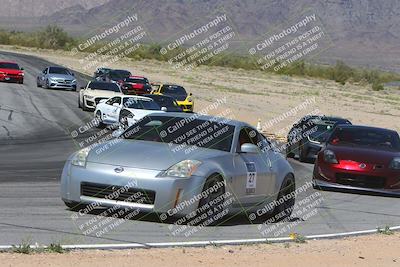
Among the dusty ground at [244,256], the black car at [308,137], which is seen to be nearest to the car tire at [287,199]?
the dusty ground at [244,256]

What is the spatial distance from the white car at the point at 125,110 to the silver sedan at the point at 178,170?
17368 millimetres

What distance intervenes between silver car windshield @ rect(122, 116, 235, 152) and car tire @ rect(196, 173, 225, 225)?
0.68 meters

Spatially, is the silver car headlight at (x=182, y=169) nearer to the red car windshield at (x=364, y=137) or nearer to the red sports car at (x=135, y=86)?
the red car windshield at (x=364, y=137)

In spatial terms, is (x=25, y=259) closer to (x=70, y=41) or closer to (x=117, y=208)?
(x=117, y=208)

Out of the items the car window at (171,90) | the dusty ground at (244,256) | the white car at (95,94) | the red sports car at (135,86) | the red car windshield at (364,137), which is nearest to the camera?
the dusty ground at (244,256)

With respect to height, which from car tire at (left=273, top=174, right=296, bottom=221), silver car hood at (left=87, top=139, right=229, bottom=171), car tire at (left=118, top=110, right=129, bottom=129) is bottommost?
car tire at (left=118, top=110, right=129, bottom=129)

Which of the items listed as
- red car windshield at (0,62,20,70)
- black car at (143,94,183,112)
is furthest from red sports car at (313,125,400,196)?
red car windshield at (0,62,20,70)

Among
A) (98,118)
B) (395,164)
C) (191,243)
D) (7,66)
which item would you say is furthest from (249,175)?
(7,66)

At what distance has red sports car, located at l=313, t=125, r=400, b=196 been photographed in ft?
50.8

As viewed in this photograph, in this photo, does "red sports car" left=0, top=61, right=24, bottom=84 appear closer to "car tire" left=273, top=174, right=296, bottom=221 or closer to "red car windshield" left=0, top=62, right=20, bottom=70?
"red car windshield" left=0, top=62, right=20, bottom=70

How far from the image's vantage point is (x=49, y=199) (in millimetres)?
11906

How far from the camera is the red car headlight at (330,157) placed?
15805mm

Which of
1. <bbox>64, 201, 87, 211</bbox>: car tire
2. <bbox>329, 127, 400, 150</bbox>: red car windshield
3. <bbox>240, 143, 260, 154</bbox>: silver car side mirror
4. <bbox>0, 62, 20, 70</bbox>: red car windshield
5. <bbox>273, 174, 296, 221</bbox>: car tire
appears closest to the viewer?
<bbox>64, 201, 87, 211</bbox>: car tire

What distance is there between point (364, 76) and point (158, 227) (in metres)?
109
